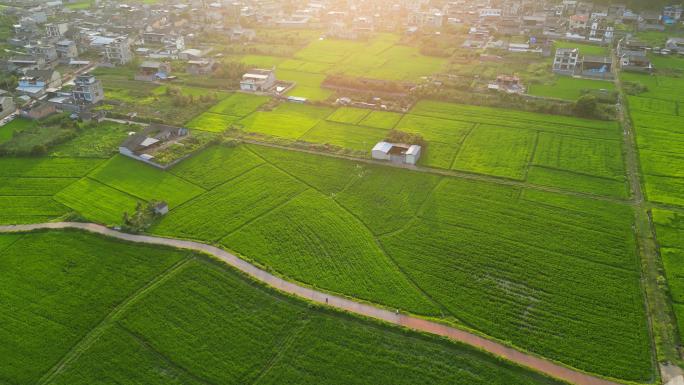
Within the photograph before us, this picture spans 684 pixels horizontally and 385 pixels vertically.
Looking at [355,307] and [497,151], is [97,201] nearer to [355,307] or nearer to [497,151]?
[355,307]

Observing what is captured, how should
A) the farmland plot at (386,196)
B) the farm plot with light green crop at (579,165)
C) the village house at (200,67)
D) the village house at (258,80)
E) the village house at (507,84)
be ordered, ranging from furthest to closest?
the village house at (200,67), the village house at (258,80), the village house at (507,84), the farm plot with light green crop at (579,165), the farmland plot at (386,196)

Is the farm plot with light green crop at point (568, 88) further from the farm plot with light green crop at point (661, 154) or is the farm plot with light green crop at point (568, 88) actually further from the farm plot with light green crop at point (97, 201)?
the farm plot with light green crop at point (97, 201)

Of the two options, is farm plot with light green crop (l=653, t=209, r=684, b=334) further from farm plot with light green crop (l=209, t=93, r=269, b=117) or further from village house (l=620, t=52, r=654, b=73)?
farm plot with light green crop (l=209, t=93, r=269, b=117)

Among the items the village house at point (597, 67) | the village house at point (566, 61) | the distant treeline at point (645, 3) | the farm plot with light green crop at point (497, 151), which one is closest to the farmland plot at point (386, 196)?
the farm plot with light green crop at point (497, 151)

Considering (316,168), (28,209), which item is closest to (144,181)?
(28,209)

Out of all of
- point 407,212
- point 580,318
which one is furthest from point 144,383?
point 580,318

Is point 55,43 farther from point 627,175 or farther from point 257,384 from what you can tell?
point 627,175
